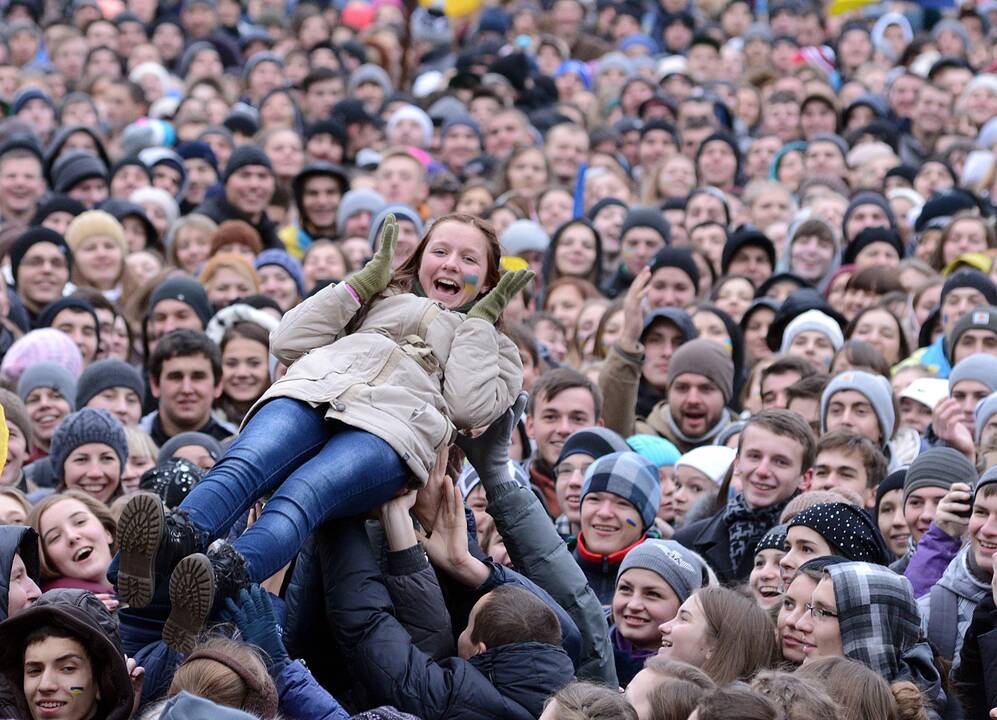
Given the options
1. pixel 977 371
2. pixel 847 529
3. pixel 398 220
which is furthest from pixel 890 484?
pixel 398 220

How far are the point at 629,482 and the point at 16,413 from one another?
9.68ft

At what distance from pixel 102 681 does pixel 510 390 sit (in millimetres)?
1709

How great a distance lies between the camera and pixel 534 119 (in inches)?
686

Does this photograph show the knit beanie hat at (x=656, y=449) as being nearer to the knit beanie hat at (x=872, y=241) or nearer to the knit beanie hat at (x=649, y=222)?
the knit beanie hat at (x=649, y=222)

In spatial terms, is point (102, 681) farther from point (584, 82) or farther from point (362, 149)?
point (584, 82)

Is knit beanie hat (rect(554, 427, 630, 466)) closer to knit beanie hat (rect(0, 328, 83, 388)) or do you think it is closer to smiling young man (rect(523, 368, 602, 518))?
smiling young man (rect(523, 368, 602, 518))

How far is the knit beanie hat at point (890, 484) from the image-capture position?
793cm

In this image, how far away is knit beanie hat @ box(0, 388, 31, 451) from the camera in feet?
28.6

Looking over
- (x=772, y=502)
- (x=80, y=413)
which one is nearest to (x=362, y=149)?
(x=80, y=413)

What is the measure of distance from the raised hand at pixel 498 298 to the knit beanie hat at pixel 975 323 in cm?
385

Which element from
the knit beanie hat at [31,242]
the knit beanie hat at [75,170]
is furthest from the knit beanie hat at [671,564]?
the knit beanie hat at [75,170]

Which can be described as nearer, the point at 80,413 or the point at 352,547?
the point at 352,547

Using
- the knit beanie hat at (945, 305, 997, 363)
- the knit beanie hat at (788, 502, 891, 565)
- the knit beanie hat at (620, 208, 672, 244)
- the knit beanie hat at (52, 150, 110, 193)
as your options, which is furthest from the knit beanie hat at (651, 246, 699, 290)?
the knit beanie hat at (788, 502, 891, 565)

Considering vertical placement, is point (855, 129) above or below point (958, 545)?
above
